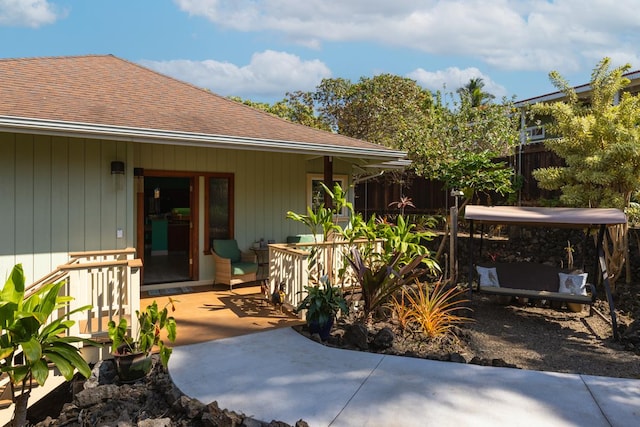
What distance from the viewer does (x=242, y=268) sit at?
25.0 feet

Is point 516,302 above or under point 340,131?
under

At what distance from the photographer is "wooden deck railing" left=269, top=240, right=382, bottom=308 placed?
19.6 feet

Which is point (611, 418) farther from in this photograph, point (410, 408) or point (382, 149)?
point (382, 149)

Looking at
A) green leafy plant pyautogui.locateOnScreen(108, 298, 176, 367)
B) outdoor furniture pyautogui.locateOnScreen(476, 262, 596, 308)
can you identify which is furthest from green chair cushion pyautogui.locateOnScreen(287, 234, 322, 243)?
green leafy plant pyautogui.locateOnScreen(108, 298, 176, 367)

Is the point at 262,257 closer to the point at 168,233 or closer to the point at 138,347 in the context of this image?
the point at 138,347

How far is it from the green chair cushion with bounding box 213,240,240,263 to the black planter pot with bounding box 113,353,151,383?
380 centimetres

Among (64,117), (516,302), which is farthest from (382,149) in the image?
(64,117)

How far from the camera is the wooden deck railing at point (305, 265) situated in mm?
5965

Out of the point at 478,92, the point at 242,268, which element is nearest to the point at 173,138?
the point at 242,268

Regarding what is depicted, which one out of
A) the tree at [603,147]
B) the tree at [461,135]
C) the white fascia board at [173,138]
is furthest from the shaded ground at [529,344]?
the tree at [461,135]

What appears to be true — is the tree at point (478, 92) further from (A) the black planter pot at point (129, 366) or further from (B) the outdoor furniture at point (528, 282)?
(A) the black planter pot at point (129, 366)

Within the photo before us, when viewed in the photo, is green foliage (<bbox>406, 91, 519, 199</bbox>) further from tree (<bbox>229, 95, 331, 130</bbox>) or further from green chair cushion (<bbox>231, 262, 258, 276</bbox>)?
green chair cushion (<bbox>231, 262, 258, 276</bbox>)

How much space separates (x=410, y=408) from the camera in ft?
11.5

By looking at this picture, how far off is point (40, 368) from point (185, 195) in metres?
Answer: 12.1
